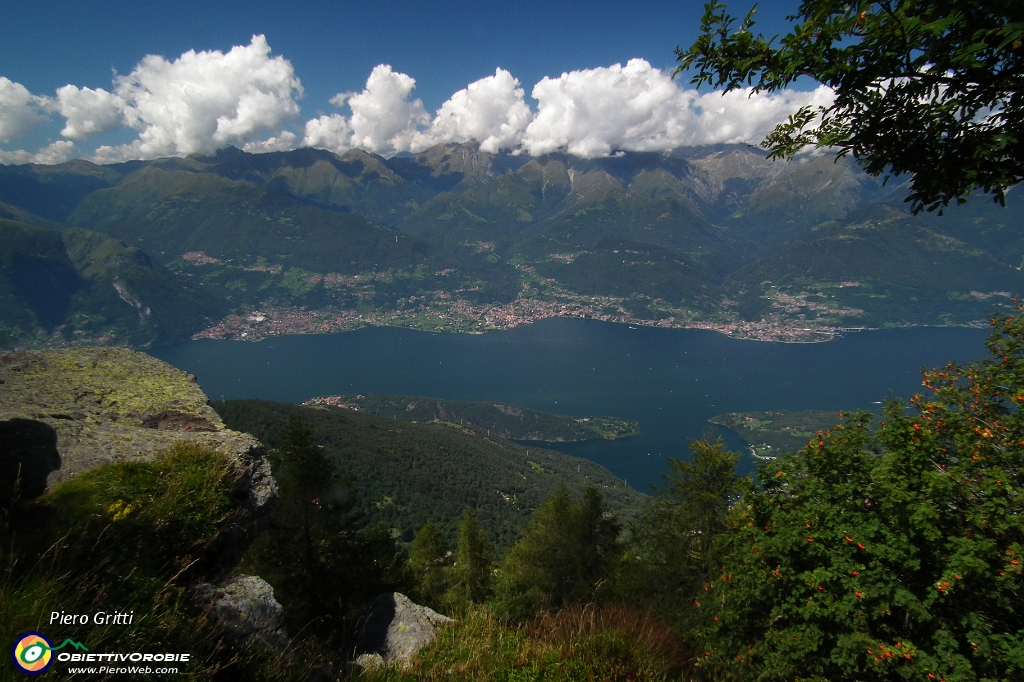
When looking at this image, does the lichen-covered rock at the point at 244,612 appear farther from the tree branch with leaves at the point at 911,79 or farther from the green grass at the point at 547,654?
the tree branch with leaves at the point at 911,79

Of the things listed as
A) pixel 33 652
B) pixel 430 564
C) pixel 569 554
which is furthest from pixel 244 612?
pixel 430 564

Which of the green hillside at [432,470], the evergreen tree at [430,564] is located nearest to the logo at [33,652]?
the evergreen tree at [430,564]

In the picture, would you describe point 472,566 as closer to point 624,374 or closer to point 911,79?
point 911,79

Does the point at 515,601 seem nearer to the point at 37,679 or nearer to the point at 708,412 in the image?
the point at 37,679

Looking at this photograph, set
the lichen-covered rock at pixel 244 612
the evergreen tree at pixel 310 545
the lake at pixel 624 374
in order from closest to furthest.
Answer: the lichen-covered rock at pixel 244 612
the evergreen tree at pixel 310 545
the lake at pixel 624 374

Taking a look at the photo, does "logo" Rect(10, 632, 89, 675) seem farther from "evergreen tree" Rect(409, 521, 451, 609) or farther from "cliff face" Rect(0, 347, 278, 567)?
"evergreen tree" Rect(409, 521, 451, 609)
